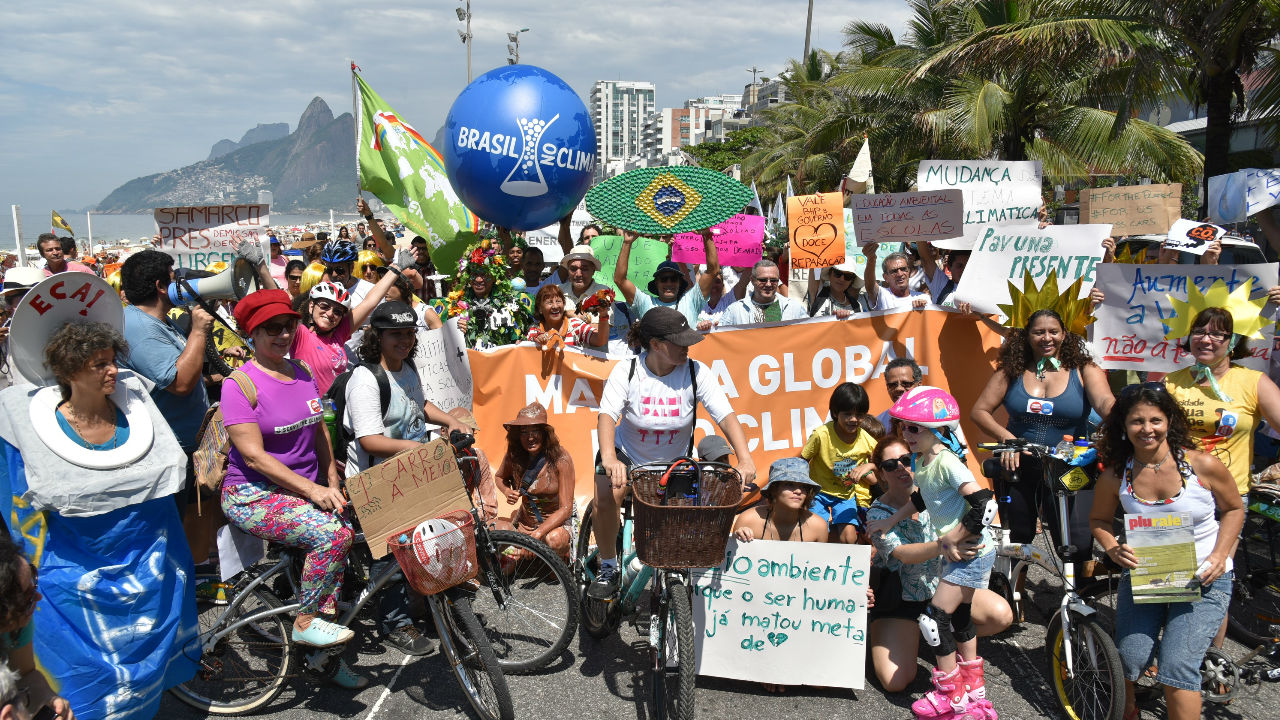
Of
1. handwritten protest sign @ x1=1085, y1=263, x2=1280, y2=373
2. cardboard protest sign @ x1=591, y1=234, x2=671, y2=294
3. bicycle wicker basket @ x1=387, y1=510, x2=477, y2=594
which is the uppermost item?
cardboard protest sign @ x1=591, y1=234, x2=671, y2=294

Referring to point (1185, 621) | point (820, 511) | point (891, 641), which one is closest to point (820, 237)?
point (820, 511)

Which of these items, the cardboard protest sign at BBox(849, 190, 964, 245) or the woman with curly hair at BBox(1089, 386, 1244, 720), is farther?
the cardboard protest sign at BBox(849, 190, 964, 245)

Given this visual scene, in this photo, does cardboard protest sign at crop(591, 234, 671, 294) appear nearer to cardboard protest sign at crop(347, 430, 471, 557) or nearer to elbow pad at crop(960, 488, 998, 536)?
A: cardboard protest sign at crop(347, 430, 471, 557)

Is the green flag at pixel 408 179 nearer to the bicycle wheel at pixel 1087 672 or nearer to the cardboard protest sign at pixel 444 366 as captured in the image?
the cardboard protest sign at pixel 444 366

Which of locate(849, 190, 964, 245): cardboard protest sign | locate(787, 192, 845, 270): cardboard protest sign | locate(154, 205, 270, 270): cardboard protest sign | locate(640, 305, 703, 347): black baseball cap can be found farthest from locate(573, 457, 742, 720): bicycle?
locate(154, 205, 270, 270): cardboard protest sign

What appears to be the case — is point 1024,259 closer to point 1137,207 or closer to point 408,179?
point 1137,207

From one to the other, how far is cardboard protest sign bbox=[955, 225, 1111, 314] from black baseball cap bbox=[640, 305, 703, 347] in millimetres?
2979

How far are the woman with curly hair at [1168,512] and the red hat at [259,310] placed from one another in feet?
12.8

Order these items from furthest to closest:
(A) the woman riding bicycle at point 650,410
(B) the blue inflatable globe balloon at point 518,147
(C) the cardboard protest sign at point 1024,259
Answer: (B) the blue inflatable globe balloon at point 518,147
(C) the cardboard protest sign at point 1024,259
(A) the woman riding bicycle at point 650,410

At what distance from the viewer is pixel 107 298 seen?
3.59 meters

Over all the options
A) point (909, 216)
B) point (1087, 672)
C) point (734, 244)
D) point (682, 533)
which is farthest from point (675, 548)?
point (734, 244)

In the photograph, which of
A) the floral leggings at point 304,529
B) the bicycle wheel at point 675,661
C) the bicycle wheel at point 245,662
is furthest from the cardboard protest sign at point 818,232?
the bicycle wheel at point 245,662

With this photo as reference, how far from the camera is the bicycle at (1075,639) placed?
354 cm

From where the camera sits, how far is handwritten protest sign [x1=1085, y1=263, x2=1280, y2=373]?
5438 millimetres
